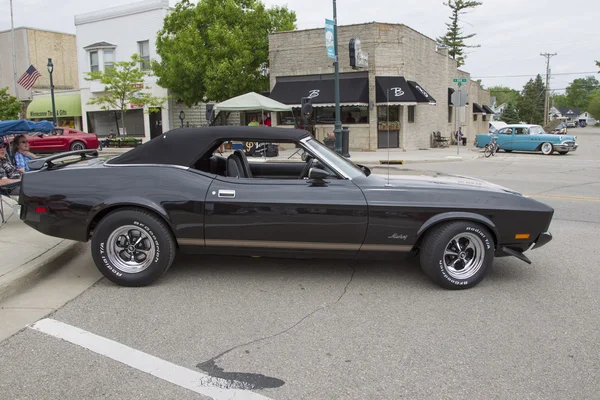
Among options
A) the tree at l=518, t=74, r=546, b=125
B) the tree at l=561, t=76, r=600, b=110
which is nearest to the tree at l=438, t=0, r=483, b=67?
the tree at l=518, t=74, r=546, b=125

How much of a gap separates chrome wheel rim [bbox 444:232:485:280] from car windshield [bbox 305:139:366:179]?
1113 mm

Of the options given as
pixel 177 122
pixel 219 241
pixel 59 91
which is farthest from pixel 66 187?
pixel 59 91

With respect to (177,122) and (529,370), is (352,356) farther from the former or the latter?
(177,122)

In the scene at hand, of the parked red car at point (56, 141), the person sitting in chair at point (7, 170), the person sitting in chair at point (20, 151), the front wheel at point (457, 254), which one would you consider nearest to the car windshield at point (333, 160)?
the front wheel at point (457, 254)

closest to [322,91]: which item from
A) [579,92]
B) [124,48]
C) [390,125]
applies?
[390,125]

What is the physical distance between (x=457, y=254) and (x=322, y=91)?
72.6 ft

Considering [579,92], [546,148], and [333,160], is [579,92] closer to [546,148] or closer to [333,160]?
[546,148]

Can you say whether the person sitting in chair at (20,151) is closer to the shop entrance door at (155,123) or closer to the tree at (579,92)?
the shop entrance door at (155,123)

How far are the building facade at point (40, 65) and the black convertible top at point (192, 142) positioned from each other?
3678 centimetres

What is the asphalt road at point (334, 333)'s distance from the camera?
302 cm

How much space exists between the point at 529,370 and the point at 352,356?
3.71ft

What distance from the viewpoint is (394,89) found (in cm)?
2422

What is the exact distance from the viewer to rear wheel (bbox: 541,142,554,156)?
80.2 ft

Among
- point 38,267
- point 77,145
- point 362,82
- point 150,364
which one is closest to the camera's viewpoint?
point 150,364
